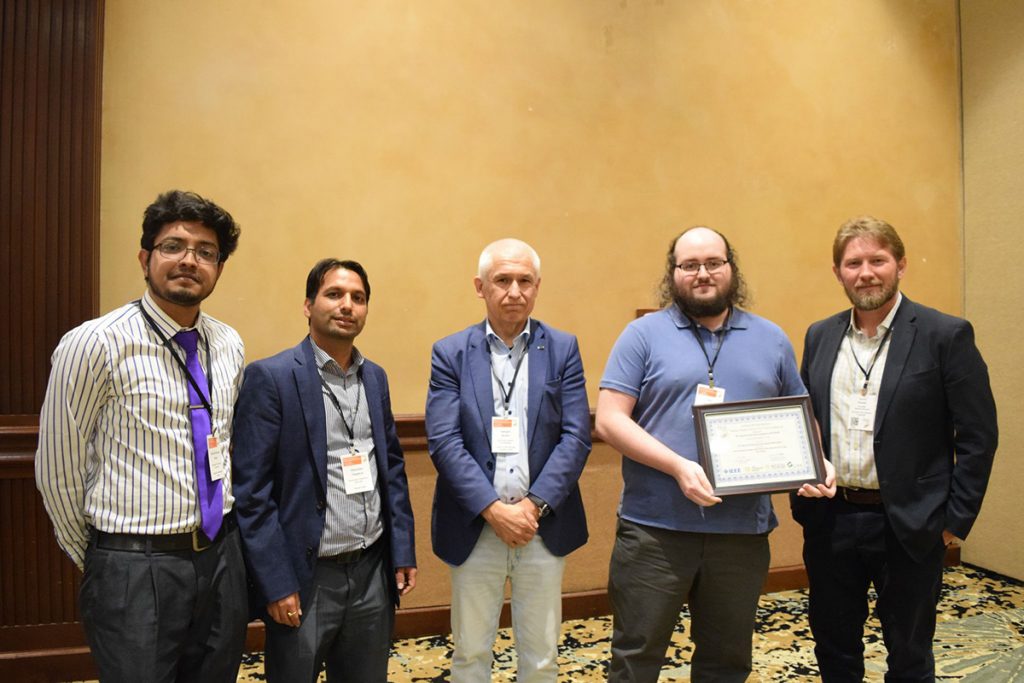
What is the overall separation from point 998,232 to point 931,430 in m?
2.76

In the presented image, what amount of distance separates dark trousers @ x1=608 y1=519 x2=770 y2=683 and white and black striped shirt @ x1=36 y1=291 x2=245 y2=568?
1.29m

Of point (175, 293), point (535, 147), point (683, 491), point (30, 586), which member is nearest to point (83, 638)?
point (30, 586)

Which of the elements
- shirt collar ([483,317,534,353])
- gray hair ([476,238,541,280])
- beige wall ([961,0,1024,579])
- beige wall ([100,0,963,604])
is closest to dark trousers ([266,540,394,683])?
shirt collar ([483,317,534,353])

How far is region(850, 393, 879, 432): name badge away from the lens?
2.44 meters

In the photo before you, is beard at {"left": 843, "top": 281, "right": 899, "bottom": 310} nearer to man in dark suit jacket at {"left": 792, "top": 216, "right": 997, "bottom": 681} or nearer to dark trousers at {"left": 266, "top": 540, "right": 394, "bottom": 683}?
man in dark suit jacket at {"left": 792, "top": 216, "right": 997, "bottom": 681}

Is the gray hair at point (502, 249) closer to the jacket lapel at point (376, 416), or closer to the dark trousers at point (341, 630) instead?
the jacket lapel at point (376, 416)

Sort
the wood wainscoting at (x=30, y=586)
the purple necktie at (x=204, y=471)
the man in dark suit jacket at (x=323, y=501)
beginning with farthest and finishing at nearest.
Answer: the wood wainscoting at (x=30, y=586) → the man in dark suit jacket at (x=323, y=501) → the purple necktie at (x=204, y=471)

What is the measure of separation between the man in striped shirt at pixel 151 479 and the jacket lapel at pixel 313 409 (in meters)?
0.23

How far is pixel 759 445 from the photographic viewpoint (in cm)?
215

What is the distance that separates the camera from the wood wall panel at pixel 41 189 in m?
3.01

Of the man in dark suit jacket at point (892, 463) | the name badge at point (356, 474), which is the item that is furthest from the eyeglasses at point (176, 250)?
the man in dark suit jacket at point (892, 463)

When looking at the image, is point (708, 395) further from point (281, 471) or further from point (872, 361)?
point (281, 471)

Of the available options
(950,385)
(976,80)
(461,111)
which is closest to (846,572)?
(950,385)

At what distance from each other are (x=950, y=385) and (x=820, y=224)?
2196 mm
